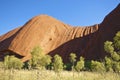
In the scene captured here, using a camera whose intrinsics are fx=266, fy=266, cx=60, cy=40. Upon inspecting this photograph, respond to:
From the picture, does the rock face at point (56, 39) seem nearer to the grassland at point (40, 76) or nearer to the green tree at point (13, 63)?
the green tree at point (13, 63)

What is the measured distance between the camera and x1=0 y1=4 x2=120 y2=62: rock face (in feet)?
218

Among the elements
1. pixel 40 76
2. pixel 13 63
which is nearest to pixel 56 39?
pixel 13 63

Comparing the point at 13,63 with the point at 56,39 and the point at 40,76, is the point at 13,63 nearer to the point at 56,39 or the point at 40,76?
the point at 40,76

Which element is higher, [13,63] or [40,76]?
[13,63]

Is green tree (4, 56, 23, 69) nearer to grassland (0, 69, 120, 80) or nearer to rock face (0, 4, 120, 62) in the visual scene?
grassland (0, 69, 120, 80)

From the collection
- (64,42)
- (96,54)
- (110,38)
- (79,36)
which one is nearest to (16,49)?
(64,42)

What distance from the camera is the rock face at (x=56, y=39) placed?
Result: 66444 mm

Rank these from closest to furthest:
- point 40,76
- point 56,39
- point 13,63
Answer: point 40,76, point 13,63, point 56,39

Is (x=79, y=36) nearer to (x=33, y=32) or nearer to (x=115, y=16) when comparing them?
(x=33, y=32)

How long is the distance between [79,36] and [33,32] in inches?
573

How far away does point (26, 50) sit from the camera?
255ft

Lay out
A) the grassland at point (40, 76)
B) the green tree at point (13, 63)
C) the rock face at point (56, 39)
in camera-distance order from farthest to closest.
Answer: the rock face at point (56, 39), the green tree at point (13, 63), the grassland at point (40, 76)

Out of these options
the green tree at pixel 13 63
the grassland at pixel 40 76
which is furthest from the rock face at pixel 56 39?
the grassland at pixel 40 76

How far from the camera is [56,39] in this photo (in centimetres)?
8338
